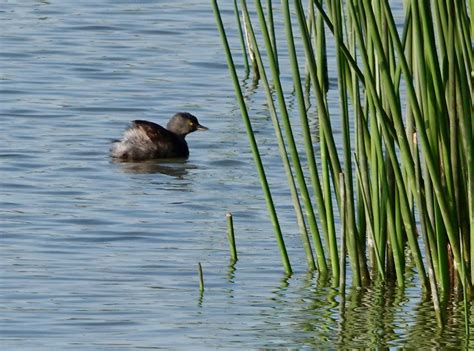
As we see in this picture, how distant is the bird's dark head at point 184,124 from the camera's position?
11133 millimetres

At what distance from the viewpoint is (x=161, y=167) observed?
11.0 m

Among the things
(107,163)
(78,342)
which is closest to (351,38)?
(78,342)

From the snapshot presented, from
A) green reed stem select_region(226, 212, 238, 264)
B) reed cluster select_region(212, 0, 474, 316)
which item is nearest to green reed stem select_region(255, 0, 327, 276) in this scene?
reed cluster select_region(212, 0, 474, 316)

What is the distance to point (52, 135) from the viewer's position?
1095cm

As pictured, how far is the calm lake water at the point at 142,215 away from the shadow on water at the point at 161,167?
27mm

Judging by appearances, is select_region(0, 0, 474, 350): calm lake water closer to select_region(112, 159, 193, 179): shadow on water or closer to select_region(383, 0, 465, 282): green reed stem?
select_region(112, 159, 193, 179): shadow on water

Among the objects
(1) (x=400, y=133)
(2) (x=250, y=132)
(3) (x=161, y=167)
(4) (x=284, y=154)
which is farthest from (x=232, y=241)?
(3) (x=161, y=167)

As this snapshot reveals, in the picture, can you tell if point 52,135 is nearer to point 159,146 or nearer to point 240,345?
point 159,146

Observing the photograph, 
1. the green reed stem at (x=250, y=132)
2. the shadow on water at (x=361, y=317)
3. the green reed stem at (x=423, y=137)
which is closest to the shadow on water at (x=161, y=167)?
the shadow on water at (x=361, y=317)

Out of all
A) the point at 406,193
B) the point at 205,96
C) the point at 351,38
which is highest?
the point at 351,38

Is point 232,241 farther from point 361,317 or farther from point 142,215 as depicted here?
point 142,215

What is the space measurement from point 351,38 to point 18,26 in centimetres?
916

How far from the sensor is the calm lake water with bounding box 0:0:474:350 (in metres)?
6.01

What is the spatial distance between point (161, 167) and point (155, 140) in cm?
22
